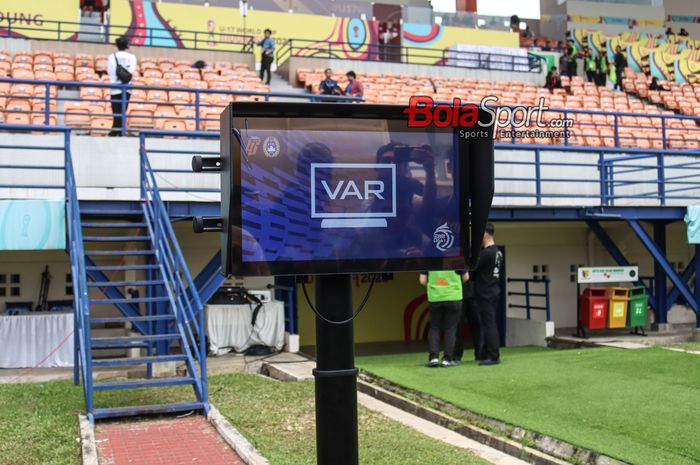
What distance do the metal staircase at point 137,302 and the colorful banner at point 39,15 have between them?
47.3 ft

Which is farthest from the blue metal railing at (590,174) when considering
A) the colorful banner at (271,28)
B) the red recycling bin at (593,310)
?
the colorful banner at (271,28)

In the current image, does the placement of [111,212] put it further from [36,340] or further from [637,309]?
[637,309]

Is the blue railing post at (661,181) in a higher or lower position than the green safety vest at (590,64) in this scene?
lower

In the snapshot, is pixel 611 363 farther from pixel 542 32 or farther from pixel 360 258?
pixel 542 32

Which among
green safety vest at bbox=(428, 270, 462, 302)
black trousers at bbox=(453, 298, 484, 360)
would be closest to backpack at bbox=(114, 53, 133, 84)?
green safety vest at bbox=(428, 270, 462, 302)

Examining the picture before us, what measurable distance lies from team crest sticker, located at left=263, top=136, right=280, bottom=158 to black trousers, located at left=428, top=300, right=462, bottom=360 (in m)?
8.08

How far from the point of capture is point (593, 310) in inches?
556

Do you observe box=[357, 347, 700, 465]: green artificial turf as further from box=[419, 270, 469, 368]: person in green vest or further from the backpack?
the backpack

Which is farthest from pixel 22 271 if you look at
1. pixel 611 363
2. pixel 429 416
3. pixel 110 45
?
pixel 110 45

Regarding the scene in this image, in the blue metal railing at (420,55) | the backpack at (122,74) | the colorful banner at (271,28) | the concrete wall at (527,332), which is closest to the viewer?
the backpack at (122,74)

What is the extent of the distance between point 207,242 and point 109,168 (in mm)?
3005

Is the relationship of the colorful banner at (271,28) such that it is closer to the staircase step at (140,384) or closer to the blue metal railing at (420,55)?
the blue metal railing at (420,55)

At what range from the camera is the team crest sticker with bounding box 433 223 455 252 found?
311 centimetres

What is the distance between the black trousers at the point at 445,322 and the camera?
1084 centimetres
